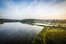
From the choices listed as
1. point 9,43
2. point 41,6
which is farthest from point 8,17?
point 41,6

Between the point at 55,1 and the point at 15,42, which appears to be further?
the point at 55,1

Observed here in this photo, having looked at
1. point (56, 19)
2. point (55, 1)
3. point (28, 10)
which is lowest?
point (56, 19)

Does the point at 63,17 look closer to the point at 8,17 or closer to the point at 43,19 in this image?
the point at 43,19

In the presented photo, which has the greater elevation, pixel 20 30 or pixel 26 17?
pixel 26 17
